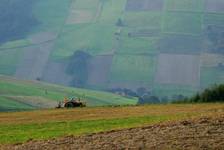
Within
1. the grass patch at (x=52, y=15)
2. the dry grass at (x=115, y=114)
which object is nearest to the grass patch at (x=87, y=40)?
the grass patch at (x=52, y=15)

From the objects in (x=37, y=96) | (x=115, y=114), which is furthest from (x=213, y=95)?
(x=37, y=96)

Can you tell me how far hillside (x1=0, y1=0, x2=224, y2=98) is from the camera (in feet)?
492

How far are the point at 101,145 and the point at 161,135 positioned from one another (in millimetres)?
2009

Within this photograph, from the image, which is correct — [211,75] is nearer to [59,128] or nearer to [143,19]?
[143,19]

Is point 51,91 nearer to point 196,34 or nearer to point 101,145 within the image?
Result: point 196,34

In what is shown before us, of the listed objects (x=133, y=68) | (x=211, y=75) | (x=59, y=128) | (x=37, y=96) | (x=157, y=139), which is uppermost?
(x=133, y=68)

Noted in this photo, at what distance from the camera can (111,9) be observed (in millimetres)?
191000

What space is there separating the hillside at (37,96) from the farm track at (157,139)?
238 ft

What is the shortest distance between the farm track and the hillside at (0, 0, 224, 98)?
11446 cm

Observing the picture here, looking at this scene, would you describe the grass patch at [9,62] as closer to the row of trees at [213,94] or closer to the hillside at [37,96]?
the hillside at [37,96]

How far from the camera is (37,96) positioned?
116 metres

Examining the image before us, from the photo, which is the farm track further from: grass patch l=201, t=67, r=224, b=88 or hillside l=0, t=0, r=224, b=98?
grass patch l=201, t=67, r=224, b=88

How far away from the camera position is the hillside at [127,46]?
150m

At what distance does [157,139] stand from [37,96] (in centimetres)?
9676
